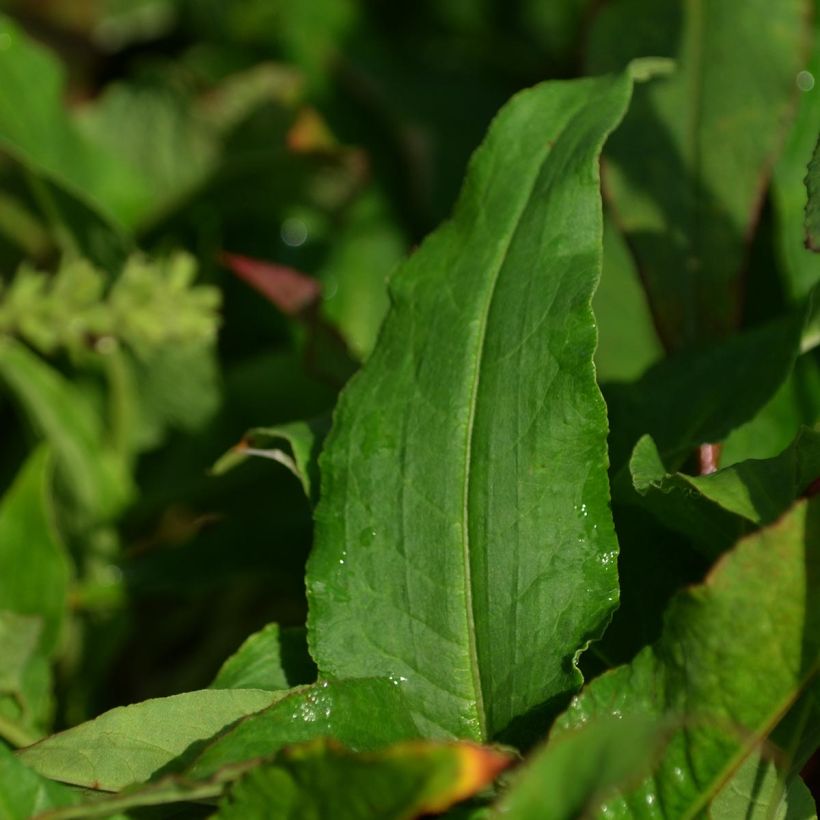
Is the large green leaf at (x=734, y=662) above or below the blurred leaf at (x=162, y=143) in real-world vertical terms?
below

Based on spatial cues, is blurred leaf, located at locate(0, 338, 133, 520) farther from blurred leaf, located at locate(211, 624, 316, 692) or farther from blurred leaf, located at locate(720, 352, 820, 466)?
blurred leaf, located at locate(720, 352, 820, 466)

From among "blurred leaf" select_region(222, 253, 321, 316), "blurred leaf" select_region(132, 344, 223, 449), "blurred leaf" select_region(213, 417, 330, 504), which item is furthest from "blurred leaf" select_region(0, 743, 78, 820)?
"blurred leaf" select_region(132, 344, 223, 449)

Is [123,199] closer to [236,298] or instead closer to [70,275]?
[236,298]

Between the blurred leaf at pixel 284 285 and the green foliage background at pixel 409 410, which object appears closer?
the green foliage background at pixel 409 410

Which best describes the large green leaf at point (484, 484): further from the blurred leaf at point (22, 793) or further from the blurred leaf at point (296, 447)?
the blurred leaf at point (22, 793)

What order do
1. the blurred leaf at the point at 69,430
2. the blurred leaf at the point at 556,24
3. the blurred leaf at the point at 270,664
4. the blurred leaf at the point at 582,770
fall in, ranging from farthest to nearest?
the blurred leaf at the point at 556,24
the blurred leaf at the point at 69,430
the blurred leaf at the point at 270,664
the blurred leaf at the point at 582,770

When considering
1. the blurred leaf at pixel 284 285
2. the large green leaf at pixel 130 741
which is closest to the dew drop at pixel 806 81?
the blurred leaf at pixel 284 285

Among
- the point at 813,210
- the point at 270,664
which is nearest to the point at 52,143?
the point at 270,664
